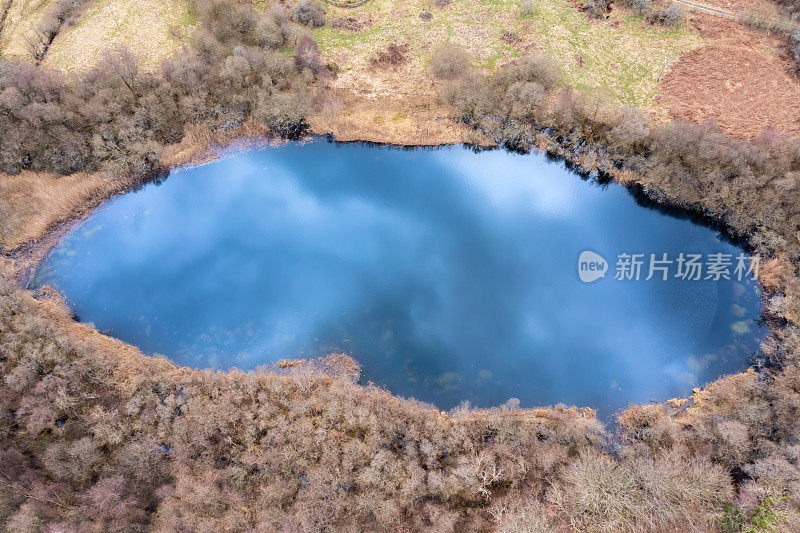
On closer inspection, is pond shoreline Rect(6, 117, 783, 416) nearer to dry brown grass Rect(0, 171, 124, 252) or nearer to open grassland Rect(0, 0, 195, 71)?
dry brown grass Rect(0, 171, 124, 252)

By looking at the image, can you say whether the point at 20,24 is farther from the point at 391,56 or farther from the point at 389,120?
the point at 389,120

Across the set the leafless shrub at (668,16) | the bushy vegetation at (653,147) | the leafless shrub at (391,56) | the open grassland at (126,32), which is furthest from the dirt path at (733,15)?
the open grassland at (126,32)

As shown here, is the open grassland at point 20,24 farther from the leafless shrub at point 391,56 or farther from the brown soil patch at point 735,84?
the brown soil patch at point 735,84

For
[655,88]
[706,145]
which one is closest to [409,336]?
[706,145]

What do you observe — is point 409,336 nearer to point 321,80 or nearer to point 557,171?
point 557,171

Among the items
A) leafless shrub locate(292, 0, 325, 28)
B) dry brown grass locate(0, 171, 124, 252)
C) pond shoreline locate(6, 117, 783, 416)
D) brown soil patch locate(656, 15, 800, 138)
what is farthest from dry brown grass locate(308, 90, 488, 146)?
brown soil patch locate(656, 15, 800, 138)

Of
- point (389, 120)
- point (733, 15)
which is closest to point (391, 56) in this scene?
point (389, 120)

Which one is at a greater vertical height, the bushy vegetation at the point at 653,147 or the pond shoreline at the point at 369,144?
the bushy vegetation at the point at 653,147
